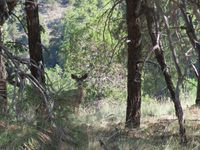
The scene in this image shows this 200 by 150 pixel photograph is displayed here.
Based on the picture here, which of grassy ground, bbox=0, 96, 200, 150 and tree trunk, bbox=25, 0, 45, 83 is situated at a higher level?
tree trunk, bbox=25, 0, 45, 83

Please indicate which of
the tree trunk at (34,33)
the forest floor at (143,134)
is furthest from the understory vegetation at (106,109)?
the tree trunk at (34,33)

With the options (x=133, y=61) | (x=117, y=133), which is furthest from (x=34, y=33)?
(x=117, y=133)

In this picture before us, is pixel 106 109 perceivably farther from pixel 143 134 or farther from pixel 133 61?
pixel 143 134

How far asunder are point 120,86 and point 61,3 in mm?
112071

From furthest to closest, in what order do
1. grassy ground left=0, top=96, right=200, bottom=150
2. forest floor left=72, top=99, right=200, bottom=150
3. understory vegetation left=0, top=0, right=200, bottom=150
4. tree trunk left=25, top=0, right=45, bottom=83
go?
A: tree trunk left=25, top=0, right=45, bottom=83, forest floor left=72, top=99, right=200, bottom=150, understory vegetation left=0, top=0, right=200, bottom=150, grassy ground left=0, top=96, right=200, bottom=150

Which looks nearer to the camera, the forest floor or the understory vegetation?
the understory vegetation

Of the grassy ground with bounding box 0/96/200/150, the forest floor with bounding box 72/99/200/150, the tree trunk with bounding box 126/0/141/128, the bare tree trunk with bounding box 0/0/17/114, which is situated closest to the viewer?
the grassy ground with bounding box 0/96/200/150

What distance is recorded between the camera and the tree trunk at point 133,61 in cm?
745

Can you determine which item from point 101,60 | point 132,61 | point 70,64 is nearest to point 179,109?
point 132,61

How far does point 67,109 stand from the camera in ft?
13.6

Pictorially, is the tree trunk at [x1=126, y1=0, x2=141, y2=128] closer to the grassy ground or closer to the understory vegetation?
the understory vegetation

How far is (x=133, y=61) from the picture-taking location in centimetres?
765

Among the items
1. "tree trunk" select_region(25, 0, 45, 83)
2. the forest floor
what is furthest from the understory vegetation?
"tree trunk" select_region(25, 0, 45, 83)

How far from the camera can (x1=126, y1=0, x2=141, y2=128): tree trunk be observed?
7445mm
